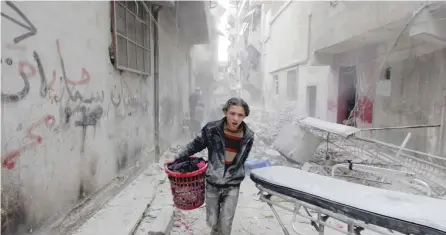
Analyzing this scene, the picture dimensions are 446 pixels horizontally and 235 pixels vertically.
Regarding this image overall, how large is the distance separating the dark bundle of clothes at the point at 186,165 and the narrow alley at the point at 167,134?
10 cm

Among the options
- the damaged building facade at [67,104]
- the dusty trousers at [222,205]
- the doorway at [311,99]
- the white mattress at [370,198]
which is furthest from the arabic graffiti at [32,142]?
the doorway at [311,99]

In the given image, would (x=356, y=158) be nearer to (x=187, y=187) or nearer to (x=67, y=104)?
(x=187, y=187)

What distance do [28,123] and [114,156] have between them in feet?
5.87

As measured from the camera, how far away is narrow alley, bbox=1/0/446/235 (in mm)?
2049

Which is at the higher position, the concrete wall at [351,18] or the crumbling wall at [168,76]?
the concrete wall at [351,18]

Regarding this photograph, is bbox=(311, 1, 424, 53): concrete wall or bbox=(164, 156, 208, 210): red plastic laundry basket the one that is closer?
bbox=(164, 156, 208, 210): red plastic laundry basket

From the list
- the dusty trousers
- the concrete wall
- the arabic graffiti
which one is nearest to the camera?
the arabic graffiti

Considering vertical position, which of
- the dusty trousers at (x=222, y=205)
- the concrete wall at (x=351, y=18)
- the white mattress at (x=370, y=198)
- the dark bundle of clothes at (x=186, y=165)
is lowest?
the dusty trousers at (x=222, y=205)

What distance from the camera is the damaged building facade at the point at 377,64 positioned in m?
5.67

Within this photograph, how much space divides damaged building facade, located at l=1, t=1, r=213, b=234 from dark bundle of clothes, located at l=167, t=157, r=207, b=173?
1.00 m

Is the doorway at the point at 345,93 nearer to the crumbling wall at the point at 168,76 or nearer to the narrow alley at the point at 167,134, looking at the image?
the narrow alley at the point at 167,134

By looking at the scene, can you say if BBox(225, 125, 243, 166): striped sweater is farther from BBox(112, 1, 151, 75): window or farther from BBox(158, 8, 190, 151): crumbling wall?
BBox(158, 8, 190, 151): crumbling wall

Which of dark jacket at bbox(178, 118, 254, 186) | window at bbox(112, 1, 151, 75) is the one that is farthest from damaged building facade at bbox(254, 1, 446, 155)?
window at bbox(112, 1, 151, 75)

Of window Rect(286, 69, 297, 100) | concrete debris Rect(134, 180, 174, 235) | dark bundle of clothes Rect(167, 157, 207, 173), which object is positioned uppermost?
window Rect(286, 69, 297, 100)
